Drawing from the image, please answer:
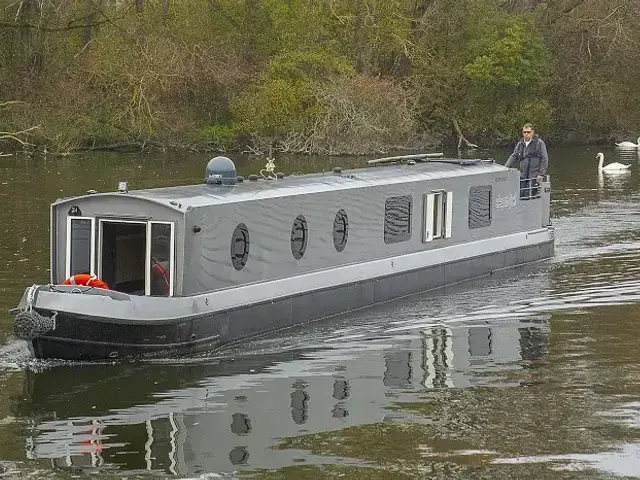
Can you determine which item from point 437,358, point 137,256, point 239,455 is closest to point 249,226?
point 137,256

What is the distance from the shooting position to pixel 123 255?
16.5 metres

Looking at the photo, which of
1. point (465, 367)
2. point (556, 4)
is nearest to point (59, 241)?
point (465, 367)

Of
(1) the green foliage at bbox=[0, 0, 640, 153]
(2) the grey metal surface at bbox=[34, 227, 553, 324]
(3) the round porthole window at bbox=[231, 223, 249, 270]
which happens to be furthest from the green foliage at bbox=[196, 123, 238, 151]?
(3) the round porthole window at bbox=[231, 223, 249, 270]

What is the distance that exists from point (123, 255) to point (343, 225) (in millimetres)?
3537

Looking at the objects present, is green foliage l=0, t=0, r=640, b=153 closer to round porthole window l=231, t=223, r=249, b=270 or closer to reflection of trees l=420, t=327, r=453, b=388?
round porthole window l=231, t=223, r=249, b=270

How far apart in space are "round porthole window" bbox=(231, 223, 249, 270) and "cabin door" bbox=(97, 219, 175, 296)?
3.34 ft

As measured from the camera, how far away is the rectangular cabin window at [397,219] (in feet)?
64.3

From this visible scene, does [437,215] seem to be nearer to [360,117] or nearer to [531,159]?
[531,159]

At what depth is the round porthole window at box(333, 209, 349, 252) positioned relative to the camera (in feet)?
60.5

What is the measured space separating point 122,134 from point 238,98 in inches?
230

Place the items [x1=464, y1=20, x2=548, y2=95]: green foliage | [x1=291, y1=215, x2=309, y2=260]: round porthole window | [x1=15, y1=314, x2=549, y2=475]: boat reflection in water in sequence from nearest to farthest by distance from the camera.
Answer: [x1=15, y1=314, x2=549, y2=475]: boat reflection in water, [x1=291, y1=215, x2=309, y2=260]: round porthole window, [x1=464, y1=20, x2=548, y2=95]: green foliage

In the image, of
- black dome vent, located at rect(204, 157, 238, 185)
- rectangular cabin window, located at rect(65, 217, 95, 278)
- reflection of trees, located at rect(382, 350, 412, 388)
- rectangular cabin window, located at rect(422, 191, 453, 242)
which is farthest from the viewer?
rectangular cabin window, located at rect(422, 191, 453, 242)

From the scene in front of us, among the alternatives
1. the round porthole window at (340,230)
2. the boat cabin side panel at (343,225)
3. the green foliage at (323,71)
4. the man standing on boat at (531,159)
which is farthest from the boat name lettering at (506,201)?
the green foliage at (323,71)

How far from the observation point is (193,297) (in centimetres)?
1541
